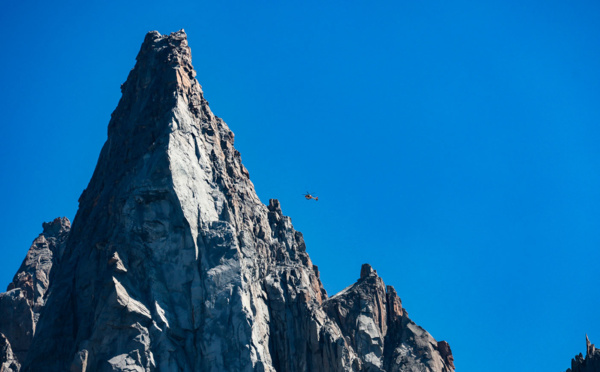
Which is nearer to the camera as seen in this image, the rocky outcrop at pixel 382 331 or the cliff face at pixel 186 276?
the cliff face at pixel 186 276

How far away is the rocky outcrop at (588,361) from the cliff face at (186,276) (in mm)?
18716

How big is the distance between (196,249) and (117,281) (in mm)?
11230

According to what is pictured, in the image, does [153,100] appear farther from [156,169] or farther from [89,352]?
[89,352]

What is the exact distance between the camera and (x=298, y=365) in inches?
6009

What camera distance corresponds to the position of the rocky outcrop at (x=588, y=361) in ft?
563

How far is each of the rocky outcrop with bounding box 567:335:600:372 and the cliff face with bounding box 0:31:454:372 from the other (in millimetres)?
18716

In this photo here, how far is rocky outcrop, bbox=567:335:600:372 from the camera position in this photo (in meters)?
172

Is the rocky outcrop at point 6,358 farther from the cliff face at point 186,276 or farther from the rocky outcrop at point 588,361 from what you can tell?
the rocky outcrop at point 588,361

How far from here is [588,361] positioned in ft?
566

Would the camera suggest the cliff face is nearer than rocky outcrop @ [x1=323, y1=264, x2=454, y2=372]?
Yes

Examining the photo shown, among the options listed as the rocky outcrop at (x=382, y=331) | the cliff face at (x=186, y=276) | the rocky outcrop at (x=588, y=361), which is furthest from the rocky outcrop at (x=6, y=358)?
the rocky outcrop at (x=588, y=361)

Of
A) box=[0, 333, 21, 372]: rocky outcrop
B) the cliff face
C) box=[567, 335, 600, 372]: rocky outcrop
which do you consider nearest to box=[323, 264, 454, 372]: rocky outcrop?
the cliff face

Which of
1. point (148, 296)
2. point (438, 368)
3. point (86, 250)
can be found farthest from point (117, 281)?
point (438, 368)

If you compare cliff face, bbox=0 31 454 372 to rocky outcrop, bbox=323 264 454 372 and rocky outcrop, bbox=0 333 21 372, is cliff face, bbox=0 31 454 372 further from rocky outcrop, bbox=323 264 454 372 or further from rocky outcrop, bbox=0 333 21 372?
rocky outcrop, bbox=0 333 21 372
